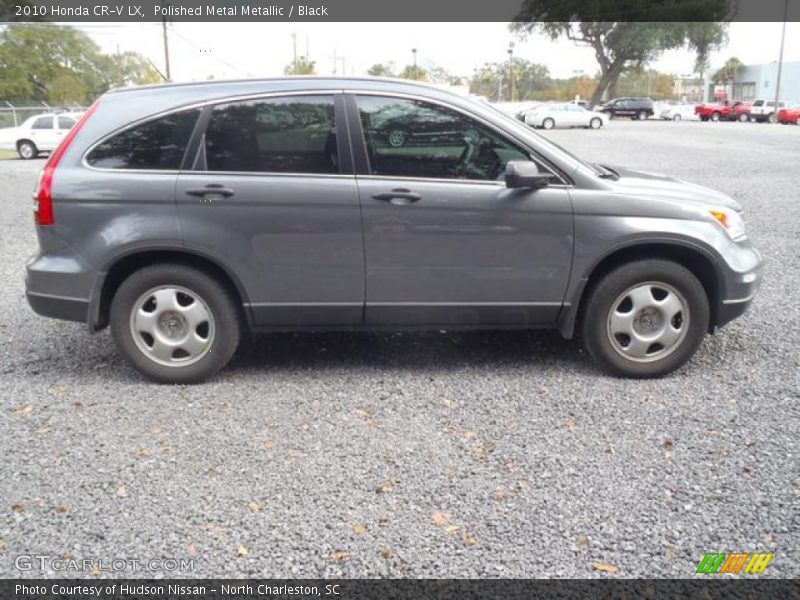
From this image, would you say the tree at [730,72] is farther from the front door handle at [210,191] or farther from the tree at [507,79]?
the front door handle at [210,191]

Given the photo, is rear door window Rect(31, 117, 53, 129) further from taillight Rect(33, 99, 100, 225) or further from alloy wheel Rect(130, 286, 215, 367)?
alloy wheel Rect(130, 286, 215, 367)

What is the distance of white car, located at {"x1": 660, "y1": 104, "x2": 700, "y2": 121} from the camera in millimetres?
53500

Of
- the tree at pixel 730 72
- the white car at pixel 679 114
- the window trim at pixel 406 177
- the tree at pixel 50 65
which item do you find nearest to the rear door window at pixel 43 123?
the window trim at pixel 406 177

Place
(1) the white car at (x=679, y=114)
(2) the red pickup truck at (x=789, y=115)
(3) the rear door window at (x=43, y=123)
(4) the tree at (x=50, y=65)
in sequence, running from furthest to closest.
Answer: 1. (1) the white car at (x=679, y=114)
2. (4) the tree at (x=50, y=65)
3. (2) the red pickup truck at (x=789, y=115)
4. (3) the rear door window at (x=43, y=123)

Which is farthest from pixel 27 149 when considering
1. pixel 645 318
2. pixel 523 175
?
pixel 645 318

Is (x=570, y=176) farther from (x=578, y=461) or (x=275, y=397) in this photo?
(x=275, y=397)

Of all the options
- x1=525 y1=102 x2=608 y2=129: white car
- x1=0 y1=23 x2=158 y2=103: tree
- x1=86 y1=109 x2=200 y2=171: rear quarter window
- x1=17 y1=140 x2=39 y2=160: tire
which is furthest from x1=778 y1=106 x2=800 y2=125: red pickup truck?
x1=86 y1=109 x2=200 y2=171: rear quarter window

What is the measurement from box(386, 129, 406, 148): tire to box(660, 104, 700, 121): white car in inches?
2150

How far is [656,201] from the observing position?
14.0 feet

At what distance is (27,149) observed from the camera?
2333 centimetres

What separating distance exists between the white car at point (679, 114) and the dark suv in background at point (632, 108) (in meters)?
1.11

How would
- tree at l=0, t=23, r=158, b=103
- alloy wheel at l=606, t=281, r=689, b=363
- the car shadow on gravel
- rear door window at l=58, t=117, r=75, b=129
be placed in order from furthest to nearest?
tree at l=0, t=23, r=158, b=103
rear door window at l=58, t=117, r=75, b=129
the car shadow on gravel
alloy wheel at l=606, t=281, r=689, b=363

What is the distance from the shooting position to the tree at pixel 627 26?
6038cm

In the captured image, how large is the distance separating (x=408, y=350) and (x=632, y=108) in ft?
176
